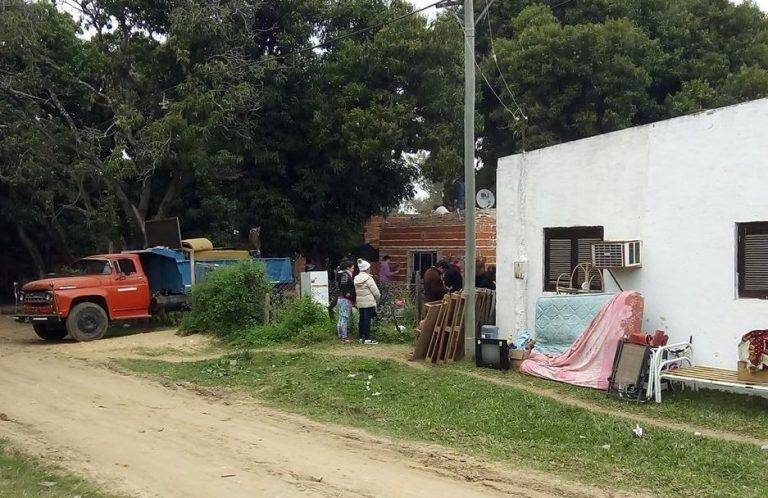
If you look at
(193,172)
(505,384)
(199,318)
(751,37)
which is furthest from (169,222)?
(751,37)

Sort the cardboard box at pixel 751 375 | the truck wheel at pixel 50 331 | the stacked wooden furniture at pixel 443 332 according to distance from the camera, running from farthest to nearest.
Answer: the truck wheel at pixel 50 331 < the stacked wooden furniture at pixel 443 332 < the cardboard box at pixel 751 375

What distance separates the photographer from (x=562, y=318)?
11.2 meters

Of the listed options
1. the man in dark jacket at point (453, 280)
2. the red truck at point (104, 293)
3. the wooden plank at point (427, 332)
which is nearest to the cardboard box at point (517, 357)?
the wooden plank at point (427, 332)

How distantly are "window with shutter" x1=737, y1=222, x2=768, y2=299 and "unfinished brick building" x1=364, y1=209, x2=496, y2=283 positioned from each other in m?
12.4

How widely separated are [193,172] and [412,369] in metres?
11.5

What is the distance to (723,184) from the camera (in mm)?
9383

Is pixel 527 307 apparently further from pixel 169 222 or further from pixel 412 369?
pixel 169 222

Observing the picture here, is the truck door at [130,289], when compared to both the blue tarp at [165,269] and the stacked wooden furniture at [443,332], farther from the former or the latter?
the stacked wooden furniture at [443,332]

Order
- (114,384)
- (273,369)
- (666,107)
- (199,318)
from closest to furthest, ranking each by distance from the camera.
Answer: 1. (114,384)
2. (273,369)
3. (199,318)
4. (666,107)

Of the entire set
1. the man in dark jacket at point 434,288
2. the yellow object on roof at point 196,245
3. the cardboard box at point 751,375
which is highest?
the yellow object on roof at point 196,245

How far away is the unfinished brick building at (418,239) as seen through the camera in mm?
23531

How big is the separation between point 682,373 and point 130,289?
12.6m

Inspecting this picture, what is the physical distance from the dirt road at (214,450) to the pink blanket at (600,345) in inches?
150

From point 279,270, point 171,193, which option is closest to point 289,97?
point 171,193
